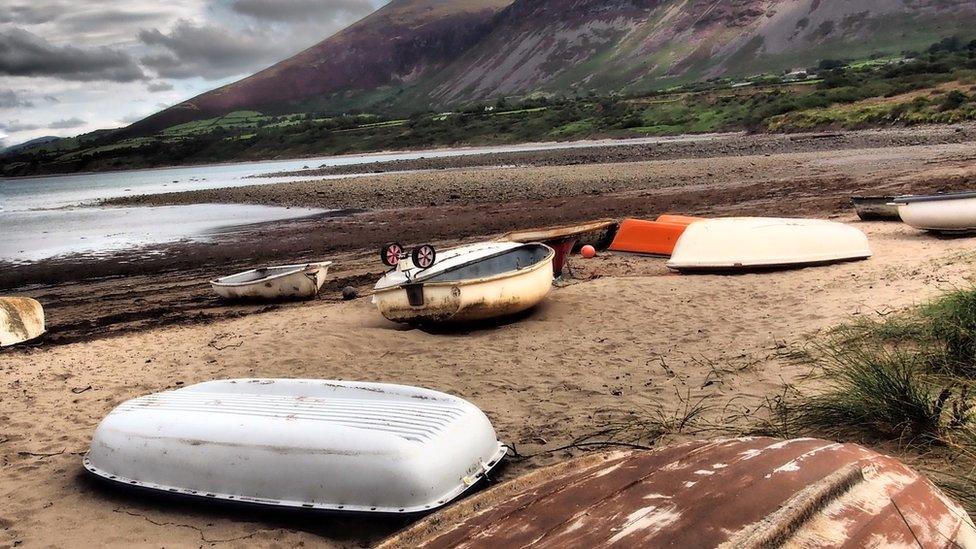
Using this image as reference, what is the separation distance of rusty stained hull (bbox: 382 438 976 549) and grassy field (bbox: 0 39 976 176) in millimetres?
35313

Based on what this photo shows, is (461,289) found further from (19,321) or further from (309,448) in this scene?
(19,321)

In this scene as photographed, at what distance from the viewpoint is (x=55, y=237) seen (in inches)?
955

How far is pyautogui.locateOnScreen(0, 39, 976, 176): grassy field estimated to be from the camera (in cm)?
3841

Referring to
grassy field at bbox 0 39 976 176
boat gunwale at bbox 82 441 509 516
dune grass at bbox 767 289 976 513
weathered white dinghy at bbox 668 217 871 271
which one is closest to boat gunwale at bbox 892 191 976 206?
weathered white dinghy at bbox 668 217 871 271

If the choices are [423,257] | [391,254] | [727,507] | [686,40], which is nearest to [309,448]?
[727,507]

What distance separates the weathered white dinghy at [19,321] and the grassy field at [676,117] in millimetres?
34467

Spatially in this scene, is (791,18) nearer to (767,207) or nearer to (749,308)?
(767,207)

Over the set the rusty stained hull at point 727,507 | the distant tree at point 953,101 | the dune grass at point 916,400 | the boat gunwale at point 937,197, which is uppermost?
the distant tree at point 953,101

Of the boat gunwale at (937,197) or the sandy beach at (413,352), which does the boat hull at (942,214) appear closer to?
the boat gunwale at (937,197)

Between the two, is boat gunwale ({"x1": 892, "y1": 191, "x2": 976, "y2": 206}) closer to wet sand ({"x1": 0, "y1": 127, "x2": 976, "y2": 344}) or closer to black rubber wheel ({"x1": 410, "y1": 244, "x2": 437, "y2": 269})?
wet sand ({"x1": 0, "y1": 127, "x2": 976, "y2": 344})

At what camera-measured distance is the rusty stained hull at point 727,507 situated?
231cm

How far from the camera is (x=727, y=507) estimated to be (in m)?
2.47

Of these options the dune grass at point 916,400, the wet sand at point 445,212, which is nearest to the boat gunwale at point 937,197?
the wet sand at point 445,212

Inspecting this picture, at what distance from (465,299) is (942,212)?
260 inches
